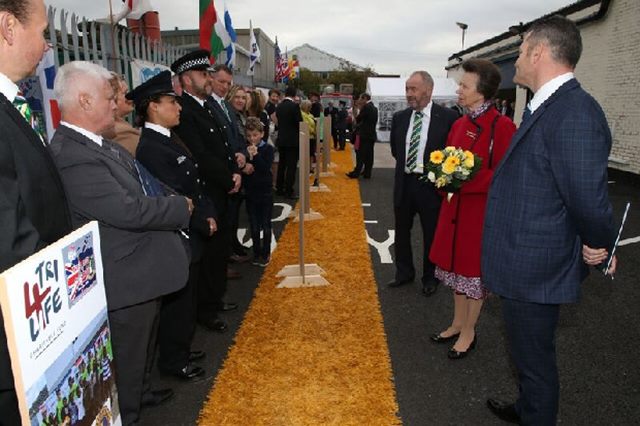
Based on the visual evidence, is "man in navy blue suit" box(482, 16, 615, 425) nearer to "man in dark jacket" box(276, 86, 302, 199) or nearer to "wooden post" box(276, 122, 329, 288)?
"wooden post" box(276, 122, 329, 288)

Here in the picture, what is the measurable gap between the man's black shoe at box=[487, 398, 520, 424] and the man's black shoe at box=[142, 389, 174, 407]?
2.18 m

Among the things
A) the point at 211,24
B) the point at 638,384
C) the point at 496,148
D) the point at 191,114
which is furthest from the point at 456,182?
the point at 211,24

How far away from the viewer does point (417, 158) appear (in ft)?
15.4

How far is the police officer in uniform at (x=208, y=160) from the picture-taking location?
383 centimetres

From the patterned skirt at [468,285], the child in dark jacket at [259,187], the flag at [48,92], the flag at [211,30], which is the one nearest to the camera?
the patterned skirt at [468,285]

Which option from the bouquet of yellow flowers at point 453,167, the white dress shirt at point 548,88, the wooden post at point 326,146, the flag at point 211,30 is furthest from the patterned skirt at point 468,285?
the wooden post at point 326,146

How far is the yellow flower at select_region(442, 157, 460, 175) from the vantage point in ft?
10.8

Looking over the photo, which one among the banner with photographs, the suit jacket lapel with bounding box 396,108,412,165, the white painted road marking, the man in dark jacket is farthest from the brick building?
the banner with photographs

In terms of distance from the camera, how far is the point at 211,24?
859cm

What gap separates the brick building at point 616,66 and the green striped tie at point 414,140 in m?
9.68

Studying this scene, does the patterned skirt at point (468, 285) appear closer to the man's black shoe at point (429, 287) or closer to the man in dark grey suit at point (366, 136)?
the man's black shoe at point (429, 287)

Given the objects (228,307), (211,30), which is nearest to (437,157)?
(228,307)

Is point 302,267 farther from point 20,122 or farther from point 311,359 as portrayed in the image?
point 20,122

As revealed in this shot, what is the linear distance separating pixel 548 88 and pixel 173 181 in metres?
2.25
